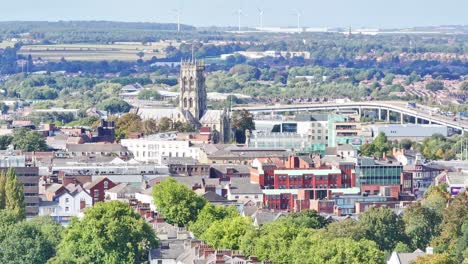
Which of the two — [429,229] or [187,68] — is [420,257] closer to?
[429,229]

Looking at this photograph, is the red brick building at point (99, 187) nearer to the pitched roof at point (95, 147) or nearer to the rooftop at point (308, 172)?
the rooftop at point (308, 172)

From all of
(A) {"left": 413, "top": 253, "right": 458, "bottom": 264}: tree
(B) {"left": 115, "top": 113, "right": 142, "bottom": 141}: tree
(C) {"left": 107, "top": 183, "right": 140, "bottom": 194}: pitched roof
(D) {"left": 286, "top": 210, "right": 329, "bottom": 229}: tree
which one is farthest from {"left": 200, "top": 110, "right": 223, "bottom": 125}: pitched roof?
(A) {"left": 413, "top": 253, "right": 458, "bottom": 264}: tree

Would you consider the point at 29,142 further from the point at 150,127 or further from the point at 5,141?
the point at 150,127

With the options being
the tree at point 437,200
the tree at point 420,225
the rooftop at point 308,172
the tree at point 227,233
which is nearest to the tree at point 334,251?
the tree at point 227,233

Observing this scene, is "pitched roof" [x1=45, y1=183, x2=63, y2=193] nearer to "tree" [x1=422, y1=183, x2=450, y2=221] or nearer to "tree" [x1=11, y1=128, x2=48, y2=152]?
"tree" [x1=422, y1=183, x2=450, y2=221]

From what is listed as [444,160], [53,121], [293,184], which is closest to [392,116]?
[53,121]

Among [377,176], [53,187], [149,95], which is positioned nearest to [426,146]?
[377,176]
